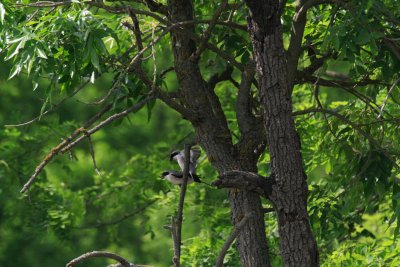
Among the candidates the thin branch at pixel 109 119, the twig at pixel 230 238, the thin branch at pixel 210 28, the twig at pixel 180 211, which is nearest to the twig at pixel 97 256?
the twig at pixel 180 211

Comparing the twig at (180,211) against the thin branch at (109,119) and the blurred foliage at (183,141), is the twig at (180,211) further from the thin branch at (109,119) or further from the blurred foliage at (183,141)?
the thin branch at (109,119)

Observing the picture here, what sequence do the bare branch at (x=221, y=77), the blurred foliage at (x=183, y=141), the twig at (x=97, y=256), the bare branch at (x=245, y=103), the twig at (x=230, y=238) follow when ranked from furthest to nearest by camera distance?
the bare branch at (x=221, y=77) < the bare branch at (x=245, y=103) < the blurred foliage at (x=183, y=141) < the twig at (x=230, y=238) < the twig at (x=97, y=256)

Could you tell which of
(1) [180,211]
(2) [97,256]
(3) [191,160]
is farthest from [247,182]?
(2) [97,256]

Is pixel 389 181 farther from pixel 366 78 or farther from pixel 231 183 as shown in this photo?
pixel 231 183

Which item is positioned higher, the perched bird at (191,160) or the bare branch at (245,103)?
the bare branch at (245,103)

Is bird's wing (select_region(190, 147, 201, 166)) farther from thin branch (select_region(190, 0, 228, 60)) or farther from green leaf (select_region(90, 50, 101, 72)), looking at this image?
green leaf (select_region(90, 50, 101, 72))

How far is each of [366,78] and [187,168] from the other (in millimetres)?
1378

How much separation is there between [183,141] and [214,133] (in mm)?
4543

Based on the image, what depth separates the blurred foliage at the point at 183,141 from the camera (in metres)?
5.41

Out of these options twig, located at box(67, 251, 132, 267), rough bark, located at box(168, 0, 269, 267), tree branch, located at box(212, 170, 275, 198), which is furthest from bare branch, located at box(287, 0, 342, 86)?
twig, located at box(67, 251, 132, 267)

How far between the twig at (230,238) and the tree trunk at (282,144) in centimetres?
21

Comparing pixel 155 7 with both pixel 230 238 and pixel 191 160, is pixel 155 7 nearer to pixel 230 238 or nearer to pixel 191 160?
pixel 191 160

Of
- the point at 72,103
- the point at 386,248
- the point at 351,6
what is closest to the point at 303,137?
the point at 386,248

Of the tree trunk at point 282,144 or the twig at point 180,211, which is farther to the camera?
the tree trunk at point 282,144
